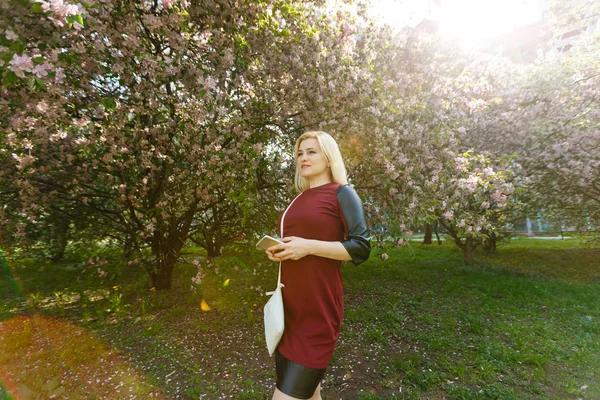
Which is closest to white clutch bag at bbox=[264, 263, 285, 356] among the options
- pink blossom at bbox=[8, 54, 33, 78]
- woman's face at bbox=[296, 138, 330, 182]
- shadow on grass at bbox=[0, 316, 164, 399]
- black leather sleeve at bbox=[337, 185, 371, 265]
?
black leather sleeve at bbox=[337, 185, 371, 265]

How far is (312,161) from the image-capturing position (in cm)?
213

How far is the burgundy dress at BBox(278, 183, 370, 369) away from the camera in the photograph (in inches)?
72.7

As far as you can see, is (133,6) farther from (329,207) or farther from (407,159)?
(407,159)

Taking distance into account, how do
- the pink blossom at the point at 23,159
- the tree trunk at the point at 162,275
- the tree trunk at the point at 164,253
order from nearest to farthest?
1. the pink blossom at the point at 23,159
2. the tree trunk at the point at 164,253
3. the tree trunk at the point at 162,275

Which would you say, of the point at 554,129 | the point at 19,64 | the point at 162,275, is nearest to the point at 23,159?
the point at 19,64

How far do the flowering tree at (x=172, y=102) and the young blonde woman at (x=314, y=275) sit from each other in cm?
181

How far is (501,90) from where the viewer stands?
929 centimetres

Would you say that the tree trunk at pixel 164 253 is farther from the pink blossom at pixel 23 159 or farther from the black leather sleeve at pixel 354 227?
the black leather sleeve at pixel 354 227

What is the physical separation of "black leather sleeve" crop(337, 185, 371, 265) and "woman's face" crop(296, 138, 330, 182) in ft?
0.83

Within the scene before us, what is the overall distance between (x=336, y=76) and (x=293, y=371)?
378 cm

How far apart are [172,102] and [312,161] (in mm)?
3117

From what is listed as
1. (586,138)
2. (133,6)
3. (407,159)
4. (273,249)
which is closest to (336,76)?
(407,159)

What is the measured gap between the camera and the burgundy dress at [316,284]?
1.85 metres

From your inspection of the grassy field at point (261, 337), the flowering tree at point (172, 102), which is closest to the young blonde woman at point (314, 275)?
the flowering tree at point (172, 102)
